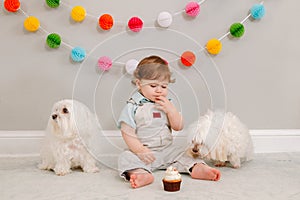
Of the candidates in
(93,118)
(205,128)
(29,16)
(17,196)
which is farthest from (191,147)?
(29,16)

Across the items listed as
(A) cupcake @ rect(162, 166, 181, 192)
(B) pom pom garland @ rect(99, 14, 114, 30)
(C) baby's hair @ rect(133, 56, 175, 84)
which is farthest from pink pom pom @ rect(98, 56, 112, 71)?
(A) cupcake @ rect(162, 166, 181, 192)

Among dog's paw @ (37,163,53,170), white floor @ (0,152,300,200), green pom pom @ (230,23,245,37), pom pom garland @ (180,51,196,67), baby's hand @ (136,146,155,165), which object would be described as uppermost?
green pom pom @ (230,23,245,37)

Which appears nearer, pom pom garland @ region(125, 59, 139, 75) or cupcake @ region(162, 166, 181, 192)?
cupcake @ region(162, 166, 181, 192)

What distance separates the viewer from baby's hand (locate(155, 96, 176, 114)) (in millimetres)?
1793

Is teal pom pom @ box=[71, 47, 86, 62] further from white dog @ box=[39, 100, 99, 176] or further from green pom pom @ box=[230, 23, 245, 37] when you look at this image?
green pom pom @ box=[230, 23, 245, 37]

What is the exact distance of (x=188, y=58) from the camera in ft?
6.66

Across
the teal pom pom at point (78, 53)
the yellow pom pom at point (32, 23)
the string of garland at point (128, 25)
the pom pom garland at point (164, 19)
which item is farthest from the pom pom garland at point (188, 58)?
the yellow pom pom at point (32, 23)

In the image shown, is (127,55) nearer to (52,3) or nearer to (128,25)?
(128,25)

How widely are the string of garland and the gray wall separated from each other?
29 mm

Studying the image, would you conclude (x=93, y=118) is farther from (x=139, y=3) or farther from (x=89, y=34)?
(x=139, y=3)

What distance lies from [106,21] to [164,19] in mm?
258

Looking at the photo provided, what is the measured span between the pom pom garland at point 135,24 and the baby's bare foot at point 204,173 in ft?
2.22

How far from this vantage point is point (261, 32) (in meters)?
2.10

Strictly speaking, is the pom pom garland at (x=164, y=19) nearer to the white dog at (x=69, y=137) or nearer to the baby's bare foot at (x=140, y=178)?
the white dog at (x=69, y=137)
